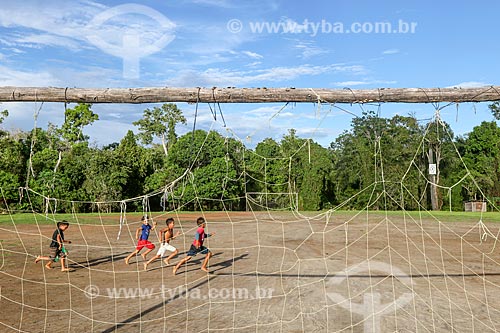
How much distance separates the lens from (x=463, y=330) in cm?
594

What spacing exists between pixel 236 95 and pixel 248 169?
21.6 m

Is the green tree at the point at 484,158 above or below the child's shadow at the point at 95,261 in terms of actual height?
above

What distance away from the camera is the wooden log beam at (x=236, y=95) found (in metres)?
4.99

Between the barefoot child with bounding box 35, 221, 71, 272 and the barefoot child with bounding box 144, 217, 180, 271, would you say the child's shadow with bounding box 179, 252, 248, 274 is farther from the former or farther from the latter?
the barefoot child with bounding box 35, 221, 71, 272

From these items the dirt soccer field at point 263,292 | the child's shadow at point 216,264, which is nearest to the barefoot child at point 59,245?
the dirt soccer field at point 263,292

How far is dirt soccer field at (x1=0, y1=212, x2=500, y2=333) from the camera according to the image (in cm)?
619

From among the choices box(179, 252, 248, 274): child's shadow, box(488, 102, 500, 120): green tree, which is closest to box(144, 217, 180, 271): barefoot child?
box(179, 252, 248, 274): child's shadow

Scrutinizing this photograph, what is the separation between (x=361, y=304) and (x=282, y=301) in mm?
1305

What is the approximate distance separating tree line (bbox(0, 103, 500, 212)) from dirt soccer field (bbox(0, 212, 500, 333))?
14.4 m

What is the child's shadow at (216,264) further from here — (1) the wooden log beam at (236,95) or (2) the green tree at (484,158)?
(2) the green tree at (484,158)

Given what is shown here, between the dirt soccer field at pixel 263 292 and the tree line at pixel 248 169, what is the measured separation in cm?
1442

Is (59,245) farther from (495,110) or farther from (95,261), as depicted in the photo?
(495,110)

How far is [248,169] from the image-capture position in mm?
26594

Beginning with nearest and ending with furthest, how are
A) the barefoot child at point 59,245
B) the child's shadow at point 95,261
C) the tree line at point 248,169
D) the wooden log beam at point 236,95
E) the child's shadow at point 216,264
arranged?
the wooden log beam at point 236,95 → the barefoot child at point 59,245 → the child's shadow at point 216,264 → the child's shadow at point 95,261 → the tree line at point 248,169
